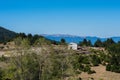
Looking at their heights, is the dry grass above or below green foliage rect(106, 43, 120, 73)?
below

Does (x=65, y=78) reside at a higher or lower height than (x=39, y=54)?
lower

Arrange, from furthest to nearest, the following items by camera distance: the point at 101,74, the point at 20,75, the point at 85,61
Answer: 1. the point at 85,61
2. the point at 101,74
3. the point at 20,75

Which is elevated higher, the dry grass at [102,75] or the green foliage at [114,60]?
the green foliage at [114,60]

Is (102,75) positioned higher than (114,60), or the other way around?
(114,60)

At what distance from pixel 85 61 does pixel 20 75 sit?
1336 inches

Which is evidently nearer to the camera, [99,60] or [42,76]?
[42,76]

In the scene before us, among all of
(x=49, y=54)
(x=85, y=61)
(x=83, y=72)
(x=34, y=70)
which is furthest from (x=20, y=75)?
(x=85, y=61)

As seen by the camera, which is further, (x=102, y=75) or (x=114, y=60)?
(x=114, y=60)

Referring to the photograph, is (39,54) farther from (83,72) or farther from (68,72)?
(83,72)

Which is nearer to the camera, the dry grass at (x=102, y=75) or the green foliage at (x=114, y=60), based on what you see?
the dry grass at (x=102, y=75)

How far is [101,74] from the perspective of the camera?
63.9 meters

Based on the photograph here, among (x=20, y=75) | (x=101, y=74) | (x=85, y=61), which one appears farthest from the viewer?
(x=85, y=61)

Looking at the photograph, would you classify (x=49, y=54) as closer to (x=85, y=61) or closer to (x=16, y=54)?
(x=16, y=54)

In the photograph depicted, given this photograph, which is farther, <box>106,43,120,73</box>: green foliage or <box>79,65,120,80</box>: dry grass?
<box>106,43,120,73</box>: green foliage
